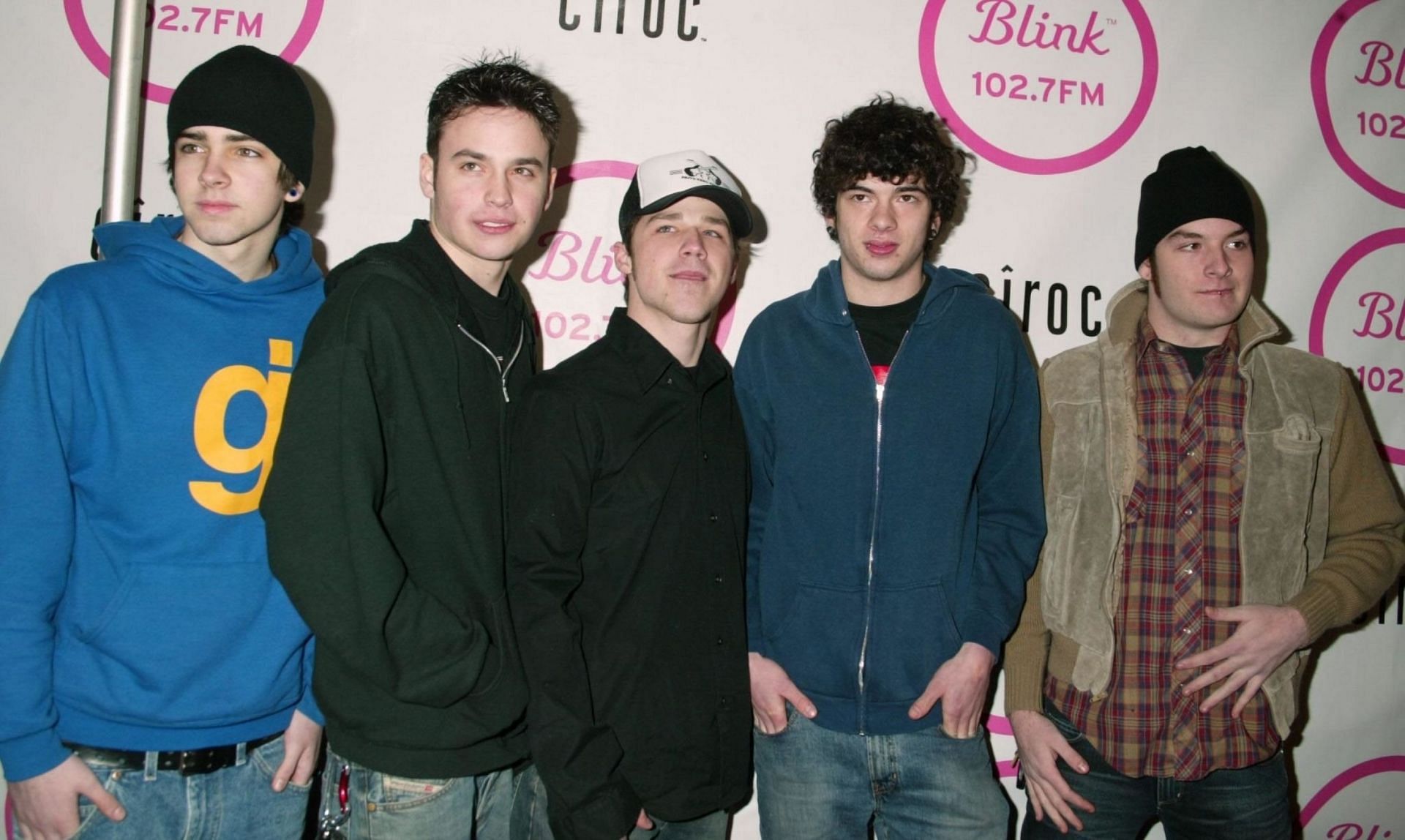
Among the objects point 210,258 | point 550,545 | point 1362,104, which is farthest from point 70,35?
point 1362,104

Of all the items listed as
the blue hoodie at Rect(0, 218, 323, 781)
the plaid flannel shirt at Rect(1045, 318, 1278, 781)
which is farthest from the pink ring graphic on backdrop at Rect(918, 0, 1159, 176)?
the blue hoodie at Rect(0, 218, 323, 781)

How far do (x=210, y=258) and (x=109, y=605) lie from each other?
0.56 metres

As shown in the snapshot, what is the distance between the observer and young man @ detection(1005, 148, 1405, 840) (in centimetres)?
165

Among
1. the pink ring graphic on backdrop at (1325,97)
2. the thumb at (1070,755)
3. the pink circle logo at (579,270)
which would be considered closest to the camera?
the thumb at (1070,755)

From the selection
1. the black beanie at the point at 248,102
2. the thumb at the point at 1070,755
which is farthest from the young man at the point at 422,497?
the thumb at the point at 1070,755

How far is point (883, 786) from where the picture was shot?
63.5 inches

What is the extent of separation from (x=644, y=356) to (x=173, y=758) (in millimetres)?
956

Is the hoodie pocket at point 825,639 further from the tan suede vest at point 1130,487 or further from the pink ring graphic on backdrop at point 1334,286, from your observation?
the pink ring graphic on backdrop at point 1334,286

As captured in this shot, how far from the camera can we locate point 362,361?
1206 millimetres

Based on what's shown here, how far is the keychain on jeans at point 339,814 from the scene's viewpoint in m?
1.32

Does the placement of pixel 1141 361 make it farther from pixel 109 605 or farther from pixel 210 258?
pixel 109 605

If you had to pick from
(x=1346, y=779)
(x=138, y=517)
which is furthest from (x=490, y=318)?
(x=1346, y=779)

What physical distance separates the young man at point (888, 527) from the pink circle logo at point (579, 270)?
554 mm

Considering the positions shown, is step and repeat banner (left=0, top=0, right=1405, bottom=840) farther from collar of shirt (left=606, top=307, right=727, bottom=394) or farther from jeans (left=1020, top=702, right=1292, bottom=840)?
collar of shirt (left=606, top=307, right=727, bottom=394)
